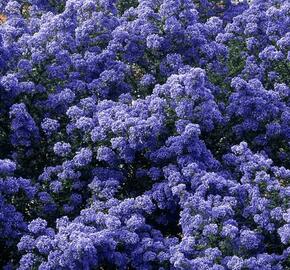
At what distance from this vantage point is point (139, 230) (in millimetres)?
6184

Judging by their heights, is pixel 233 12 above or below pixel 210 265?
above

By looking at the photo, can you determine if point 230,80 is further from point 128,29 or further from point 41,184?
point 41,184

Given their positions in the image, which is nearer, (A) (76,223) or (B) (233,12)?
(A) (76,223)

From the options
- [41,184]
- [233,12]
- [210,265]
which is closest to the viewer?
[210,265]

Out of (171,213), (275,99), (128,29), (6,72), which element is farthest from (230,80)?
(6,72)

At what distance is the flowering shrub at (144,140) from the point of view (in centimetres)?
594

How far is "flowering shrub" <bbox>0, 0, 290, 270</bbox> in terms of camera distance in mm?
5941

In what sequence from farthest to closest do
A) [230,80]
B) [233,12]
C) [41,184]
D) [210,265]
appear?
[233,12] → [230,80] → [41,184] → [210,265]

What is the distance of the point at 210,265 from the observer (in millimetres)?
5734

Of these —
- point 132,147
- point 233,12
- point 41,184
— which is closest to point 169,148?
point 132,147

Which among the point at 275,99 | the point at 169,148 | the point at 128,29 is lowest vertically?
the point at 169,148

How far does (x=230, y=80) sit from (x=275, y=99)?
0.63m

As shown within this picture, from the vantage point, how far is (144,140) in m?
6.41

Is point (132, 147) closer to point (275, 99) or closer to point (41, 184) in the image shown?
point (41, 184)
